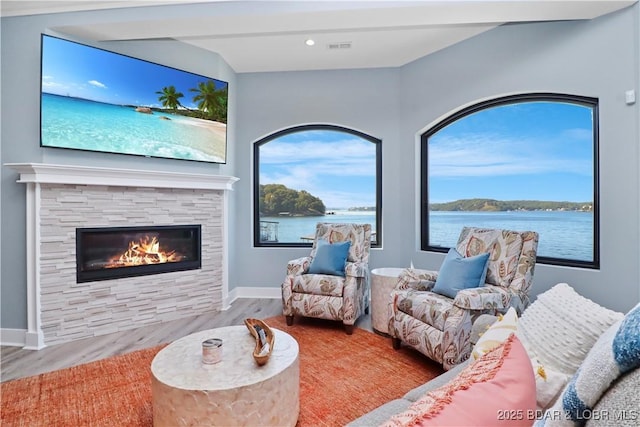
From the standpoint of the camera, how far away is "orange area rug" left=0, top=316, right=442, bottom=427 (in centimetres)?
178

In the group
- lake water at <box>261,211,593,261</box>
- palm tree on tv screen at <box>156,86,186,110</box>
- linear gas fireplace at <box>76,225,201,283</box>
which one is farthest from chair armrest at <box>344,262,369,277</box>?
palm tree on tv screen at <box>156,86,186,110</box>

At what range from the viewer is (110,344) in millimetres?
2777

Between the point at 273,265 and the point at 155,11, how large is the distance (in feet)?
9.57

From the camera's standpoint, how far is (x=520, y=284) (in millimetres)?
2283

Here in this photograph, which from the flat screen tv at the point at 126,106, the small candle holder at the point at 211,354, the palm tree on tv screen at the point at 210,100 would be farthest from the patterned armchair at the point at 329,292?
the palm tree on tv screen at the point at 210,100

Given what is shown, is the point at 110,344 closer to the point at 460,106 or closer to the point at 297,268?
the point at 297,268

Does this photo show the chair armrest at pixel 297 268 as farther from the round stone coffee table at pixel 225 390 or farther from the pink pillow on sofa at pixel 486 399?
the pink pillow on sofa at pixel 486 399

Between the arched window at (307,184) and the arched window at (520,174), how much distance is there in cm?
83

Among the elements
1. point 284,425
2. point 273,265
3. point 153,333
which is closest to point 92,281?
point 153,333

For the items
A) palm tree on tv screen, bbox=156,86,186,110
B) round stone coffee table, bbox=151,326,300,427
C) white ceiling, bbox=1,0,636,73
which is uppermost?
white ceiling, bbox=1,0,636,73

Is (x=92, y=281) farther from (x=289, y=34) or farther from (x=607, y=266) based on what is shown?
(x=607, y=266)

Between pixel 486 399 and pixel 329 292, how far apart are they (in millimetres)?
2480

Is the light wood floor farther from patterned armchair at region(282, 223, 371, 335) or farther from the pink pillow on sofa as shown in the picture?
the pink pillow on sofa

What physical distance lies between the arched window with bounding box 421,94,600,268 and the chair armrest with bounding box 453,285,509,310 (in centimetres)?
108
